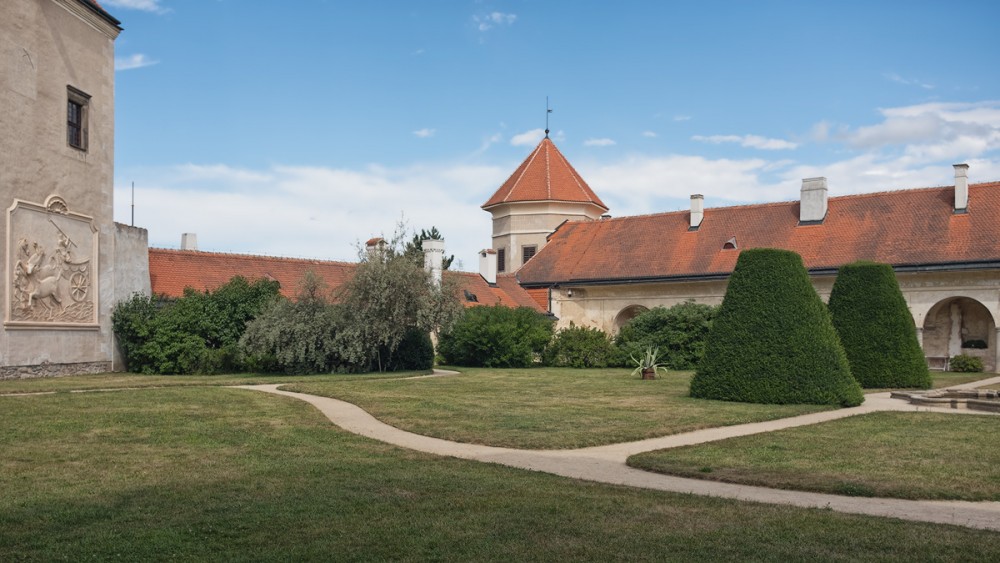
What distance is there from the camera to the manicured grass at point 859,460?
8.99 metres

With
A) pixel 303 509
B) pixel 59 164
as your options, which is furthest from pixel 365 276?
pixel 303 509

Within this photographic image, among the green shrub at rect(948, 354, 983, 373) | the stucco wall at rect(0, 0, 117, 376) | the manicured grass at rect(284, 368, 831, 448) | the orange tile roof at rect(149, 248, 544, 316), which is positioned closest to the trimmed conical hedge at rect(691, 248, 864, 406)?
the manicured grass at rect(284, 368, 831, 448)

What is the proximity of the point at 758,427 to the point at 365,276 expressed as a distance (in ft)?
53.8

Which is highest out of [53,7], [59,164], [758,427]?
[53,7]

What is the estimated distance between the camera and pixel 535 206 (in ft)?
169

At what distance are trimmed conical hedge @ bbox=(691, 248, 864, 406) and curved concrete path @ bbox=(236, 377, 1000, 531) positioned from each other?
118 centimetres

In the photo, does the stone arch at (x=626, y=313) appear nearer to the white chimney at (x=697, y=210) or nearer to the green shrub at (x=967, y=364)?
the white chimney at (x=697, y=210)

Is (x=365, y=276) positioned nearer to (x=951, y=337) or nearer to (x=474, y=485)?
(x=474, y=485)

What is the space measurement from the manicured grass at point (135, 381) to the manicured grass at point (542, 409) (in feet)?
8.14

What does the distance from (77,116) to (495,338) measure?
16645mm

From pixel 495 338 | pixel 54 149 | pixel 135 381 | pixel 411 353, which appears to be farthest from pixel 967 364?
pixel 54 149

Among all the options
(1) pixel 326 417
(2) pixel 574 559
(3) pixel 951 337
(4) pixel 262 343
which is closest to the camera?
(2) pixel 574 559

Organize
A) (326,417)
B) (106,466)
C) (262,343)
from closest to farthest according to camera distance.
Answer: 1. (106,466)
2. (326,417)
3. (262,343)

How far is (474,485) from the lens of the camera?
8.77m
